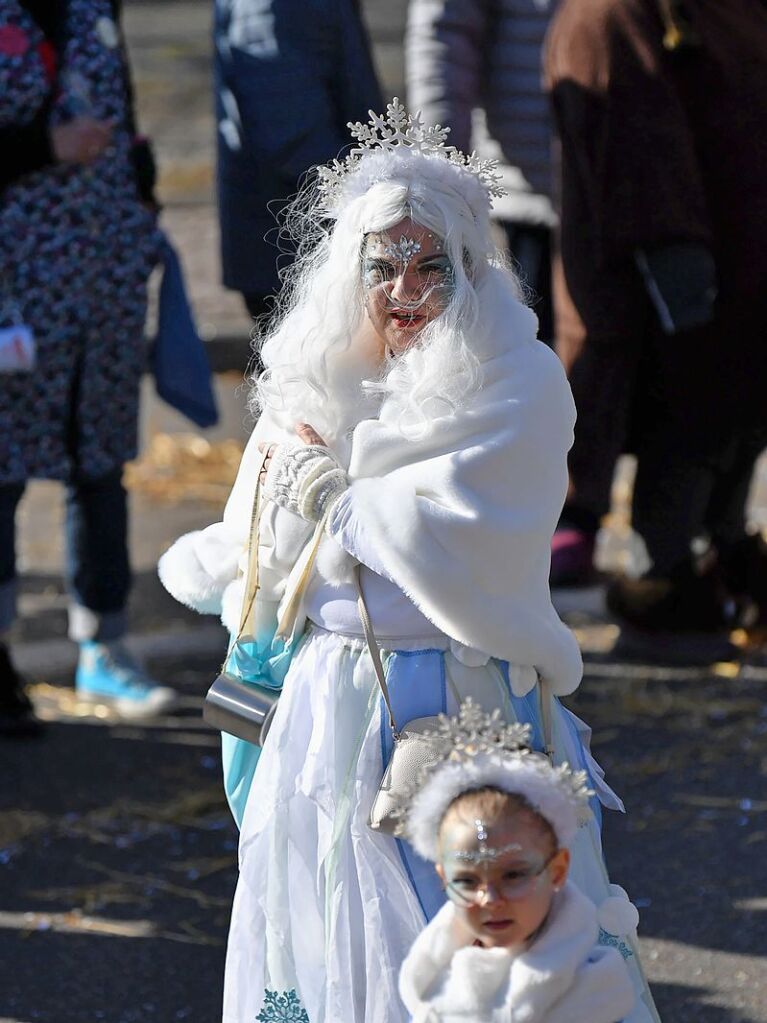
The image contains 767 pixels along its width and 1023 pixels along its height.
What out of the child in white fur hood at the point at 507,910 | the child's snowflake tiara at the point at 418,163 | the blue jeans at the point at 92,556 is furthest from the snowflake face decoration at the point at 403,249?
the blue jeans at the point at 92,556

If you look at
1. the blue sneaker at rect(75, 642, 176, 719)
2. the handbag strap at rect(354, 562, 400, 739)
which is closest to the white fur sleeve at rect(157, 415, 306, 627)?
the handbag strap at rect(354, 562, 400, 739)

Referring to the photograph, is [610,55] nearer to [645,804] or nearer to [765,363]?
[765,363]

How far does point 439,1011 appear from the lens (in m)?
2.33

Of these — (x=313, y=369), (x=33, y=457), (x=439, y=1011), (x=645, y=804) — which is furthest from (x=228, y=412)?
(x=439, y=1011)

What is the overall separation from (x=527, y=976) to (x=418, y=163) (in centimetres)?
130

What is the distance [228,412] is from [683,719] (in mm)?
3348

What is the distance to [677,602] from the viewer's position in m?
4.89

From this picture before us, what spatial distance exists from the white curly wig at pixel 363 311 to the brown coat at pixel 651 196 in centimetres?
160

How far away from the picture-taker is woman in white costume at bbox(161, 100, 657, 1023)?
262 cm

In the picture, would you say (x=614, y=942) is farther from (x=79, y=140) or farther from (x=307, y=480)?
(x=79, y=140)

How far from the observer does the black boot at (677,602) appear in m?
4.88

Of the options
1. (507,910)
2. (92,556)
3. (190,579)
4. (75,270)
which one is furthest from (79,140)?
(507,910)

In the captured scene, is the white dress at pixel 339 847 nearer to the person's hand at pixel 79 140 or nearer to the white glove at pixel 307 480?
the white glove at pixel 307 480

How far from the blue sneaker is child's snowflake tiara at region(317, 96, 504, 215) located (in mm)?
2094
